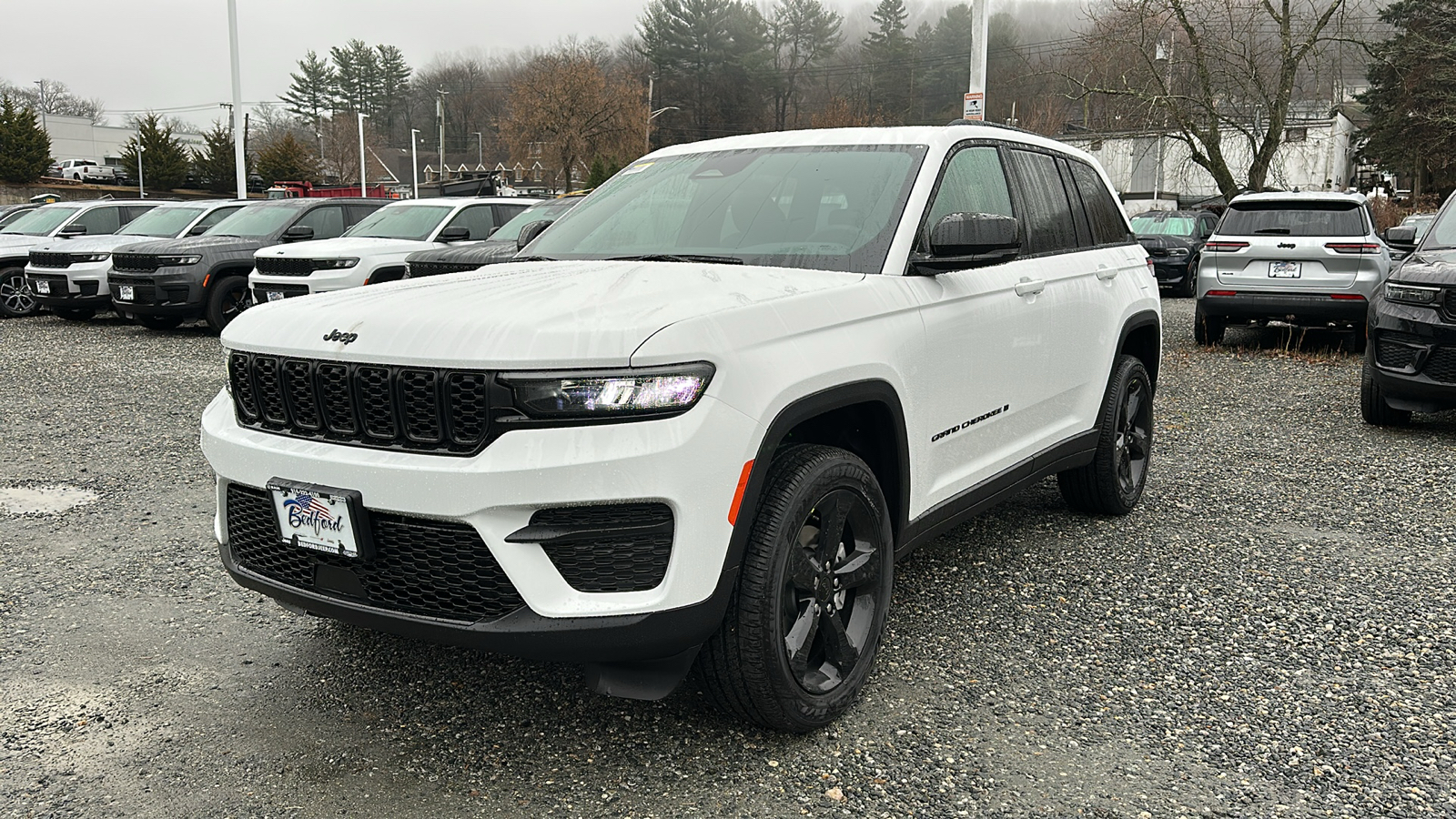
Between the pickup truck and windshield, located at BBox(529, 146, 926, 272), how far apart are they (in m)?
77.9

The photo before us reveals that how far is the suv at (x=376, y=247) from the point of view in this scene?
12188 millimetres

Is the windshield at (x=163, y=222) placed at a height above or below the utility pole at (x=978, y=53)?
below

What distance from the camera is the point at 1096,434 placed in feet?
16.9

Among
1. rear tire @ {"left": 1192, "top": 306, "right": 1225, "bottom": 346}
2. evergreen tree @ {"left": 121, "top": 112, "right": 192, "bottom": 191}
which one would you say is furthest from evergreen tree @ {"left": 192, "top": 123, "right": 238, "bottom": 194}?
rear tire @ {"left": 1192, "top": 306, "right": 1225, "bottom": 346}

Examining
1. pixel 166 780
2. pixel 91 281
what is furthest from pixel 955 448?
pixel 91 281

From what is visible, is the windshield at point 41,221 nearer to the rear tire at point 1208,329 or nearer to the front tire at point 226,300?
the front tire at point 226,300

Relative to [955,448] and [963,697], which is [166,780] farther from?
[955,448]

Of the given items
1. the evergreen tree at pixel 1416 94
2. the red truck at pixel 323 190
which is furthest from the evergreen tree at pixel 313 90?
the evergreen tree at pixel 1416 94

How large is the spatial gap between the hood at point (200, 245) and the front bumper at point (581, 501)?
40.3 ft

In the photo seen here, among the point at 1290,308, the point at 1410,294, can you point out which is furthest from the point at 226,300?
the point at 1410,294

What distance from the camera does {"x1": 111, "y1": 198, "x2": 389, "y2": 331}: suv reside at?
1345 centimetres

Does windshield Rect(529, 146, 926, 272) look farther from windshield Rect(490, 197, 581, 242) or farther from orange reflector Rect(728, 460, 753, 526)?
windshield Rect(490, 197, 581, 242)

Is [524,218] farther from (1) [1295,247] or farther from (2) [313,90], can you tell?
(2) [313,90]

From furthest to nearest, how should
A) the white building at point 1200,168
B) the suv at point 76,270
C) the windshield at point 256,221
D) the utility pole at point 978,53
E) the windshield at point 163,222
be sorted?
the white building at point 1200,168 < the windshield at point 163,222 < the utility pole at point 978,53 < the suv at point 76,270 < the windshield at point 256,221
